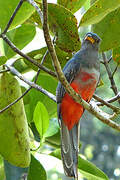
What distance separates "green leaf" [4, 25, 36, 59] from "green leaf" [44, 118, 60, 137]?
1.34 feet

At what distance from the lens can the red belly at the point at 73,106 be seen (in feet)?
6.61

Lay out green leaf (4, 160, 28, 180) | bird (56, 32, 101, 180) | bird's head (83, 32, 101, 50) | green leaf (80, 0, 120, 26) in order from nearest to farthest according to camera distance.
Result: green leaf (80, 0, 120, 26) → green leaf (4, 160, 28, 180) → bird (56, 32, 101, 180) → bird's head (83, 32, 101, 50)

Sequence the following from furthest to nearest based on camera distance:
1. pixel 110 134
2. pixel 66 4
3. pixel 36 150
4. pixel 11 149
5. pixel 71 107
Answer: pixel 110 134, pixel 71 107, pixel 36 150, pixel 66 4, pixel 11 149

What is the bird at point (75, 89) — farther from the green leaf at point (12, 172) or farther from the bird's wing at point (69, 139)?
the green leaf at point (12, 172)

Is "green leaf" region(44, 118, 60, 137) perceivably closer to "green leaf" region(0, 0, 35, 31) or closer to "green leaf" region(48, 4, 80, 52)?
"green leaf" region(48, 4, 80, 52)

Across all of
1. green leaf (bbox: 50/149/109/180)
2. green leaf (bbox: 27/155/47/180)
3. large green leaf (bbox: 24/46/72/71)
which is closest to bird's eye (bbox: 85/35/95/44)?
large green leaf (bbox: 24/46/72/71)

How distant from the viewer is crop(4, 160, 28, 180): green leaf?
5.32 feet

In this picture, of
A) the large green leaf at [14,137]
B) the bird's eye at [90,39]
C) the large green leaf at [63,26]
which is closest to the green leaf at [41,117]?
the large green leaf at [14,137]

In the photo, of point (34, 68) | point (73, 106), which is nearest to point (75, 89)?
point (73, 106)

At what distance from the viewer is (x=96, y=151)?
492 inches

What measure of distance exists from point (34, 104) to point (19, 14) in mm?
490

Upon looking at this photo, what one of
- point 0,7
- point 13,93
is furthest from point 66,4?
point 13,93

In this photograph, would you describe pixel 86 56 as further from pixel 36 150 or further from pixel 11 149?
pixel 11 149

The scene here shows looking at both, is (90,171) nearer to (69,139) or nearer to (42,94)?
(69,139)
